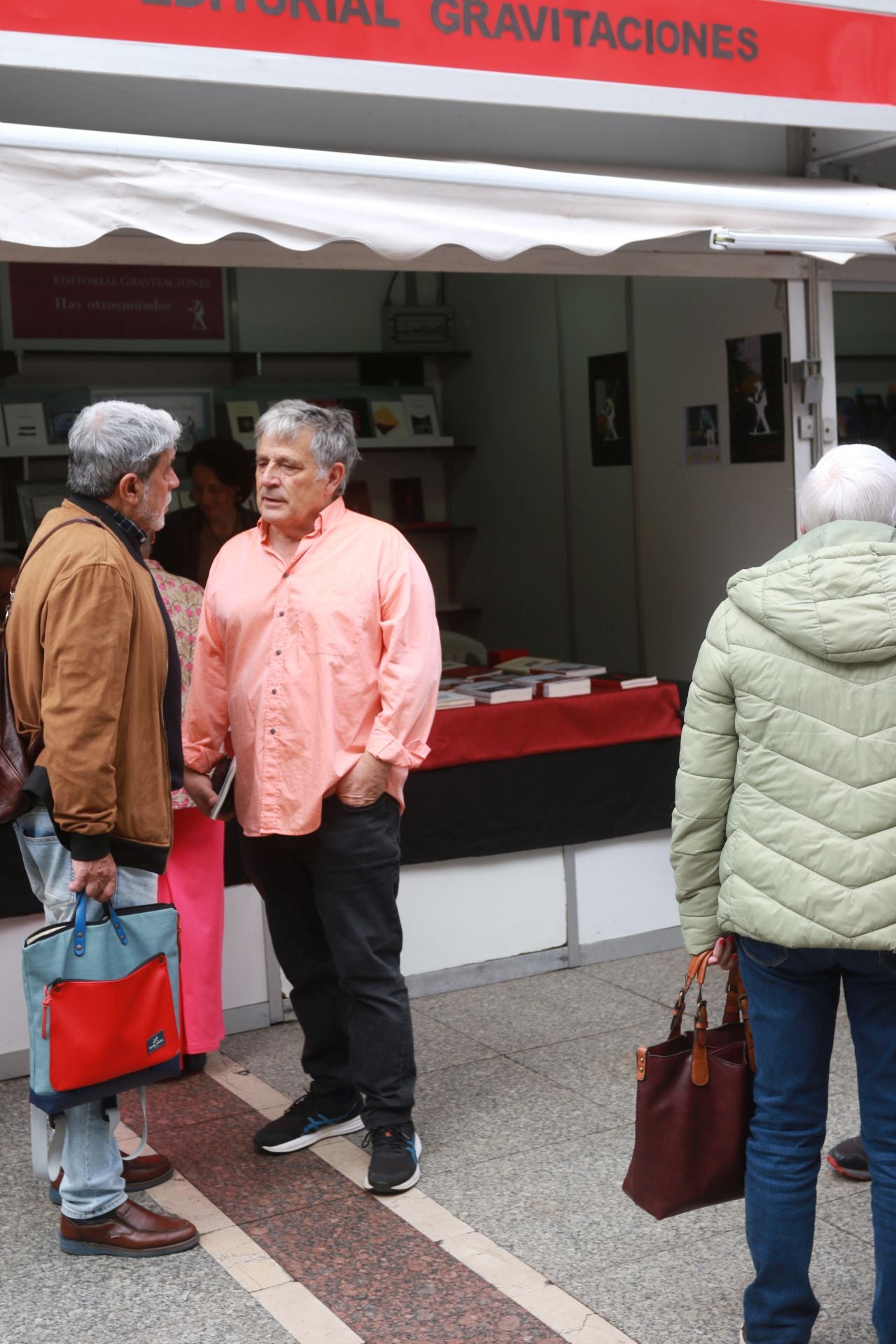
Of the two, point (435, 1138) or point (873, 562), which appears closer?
point (873, 562)

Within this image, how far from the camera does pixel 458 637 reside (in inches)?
281

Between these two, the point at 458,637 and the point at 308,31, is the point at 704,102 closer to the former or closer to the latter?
the point at 308,31

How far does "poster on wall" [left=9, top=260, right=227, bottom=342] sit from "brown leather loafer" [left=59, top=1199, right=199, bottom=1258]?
15.5ft

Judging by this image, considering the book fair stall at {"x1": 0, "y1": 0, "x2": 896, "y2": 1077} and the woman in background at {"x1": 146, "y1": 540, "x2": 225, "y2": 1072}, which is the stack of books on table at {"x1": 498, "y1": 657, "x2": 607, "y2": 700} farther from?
the woman in background at {"x1": 146, "y1": 540, "x2": 225, "y2": 1072}

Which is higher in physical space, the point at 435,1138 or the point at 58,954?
the point at 58,954

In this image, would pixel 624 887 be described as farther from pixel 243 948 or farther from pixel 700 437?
pixel 700 437

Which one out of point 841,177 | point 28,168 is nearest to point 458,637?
point 841,177

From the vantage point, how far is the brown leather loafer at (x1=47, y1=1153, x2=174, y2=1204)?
3592 millimetres

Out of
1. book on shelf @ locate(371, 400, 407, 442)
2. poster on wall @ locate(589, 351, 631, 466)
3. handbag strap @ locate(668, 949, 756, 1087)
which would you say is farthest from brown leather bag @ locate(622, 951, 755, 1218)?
book on shelf @ locate(371, 400, 407, 442)

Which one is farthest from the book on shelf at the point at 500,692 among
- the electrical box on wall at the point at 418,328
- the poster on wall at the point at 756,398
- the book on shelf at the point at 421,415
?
the electrical box on wall at the point at 418,328

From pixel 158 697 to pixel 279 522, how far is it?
0.58 m

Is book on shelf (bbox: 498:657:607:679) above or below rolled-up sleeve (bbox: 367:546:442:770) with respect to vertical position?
below

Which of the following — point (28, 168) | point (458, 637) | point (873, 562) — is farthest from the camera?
point (458, 637)

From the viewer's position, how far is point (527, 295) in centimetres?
742
